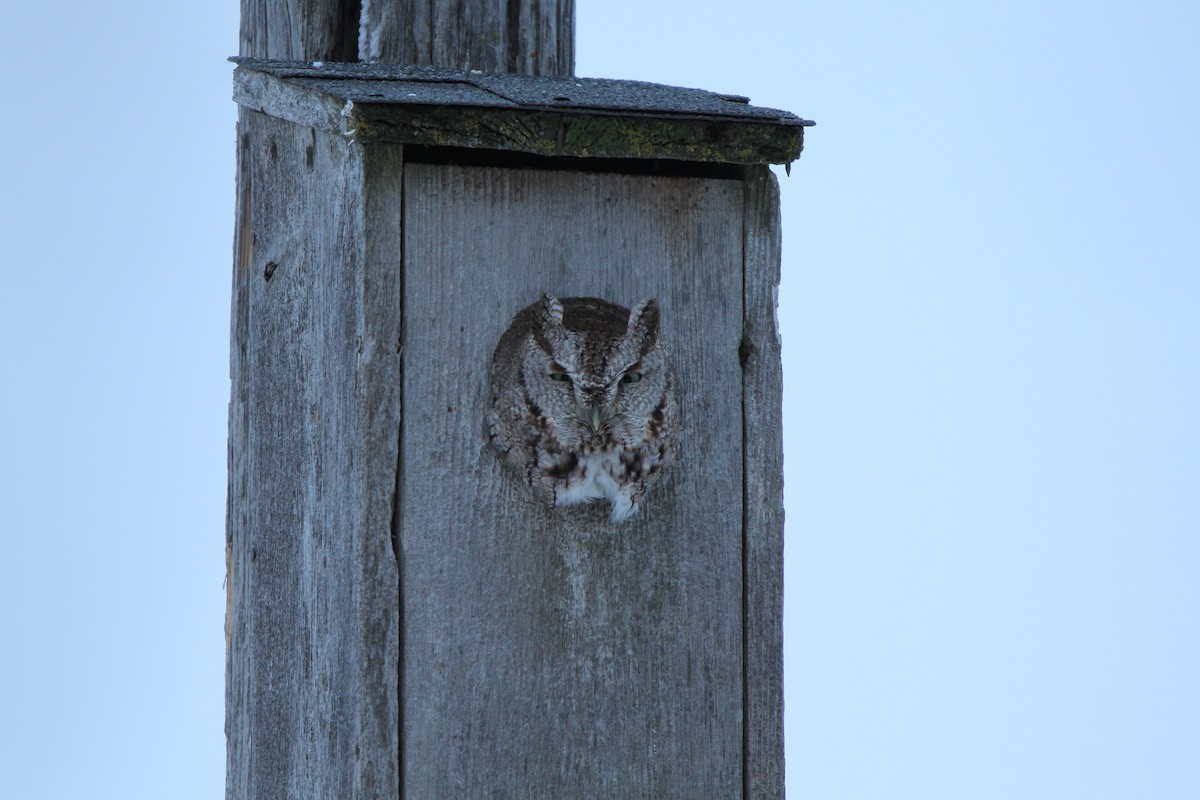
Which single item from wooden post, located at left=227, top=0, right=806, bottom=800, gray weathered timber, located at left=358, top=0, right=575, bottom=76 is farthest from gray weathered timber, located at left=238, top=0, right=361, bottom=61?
wooden post, located at left=227, top=0, right=806, bottom=800

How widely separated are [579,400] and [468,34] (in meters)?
0.86

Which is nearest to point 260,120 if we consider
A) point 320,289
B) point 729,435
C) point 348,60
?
point 348,60

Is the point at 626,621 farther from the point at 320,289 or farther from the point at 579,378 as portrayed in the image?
the point at 320,289

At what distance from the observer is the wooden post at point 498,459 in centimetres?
268

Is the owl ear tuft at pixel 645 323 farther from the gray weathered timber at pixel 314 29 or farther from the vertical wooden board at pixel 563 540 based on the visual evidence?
the gray weathered timber at pixel 314 29

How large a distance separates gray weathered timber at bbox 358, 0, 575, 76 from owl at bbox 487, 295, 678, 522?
0.67m

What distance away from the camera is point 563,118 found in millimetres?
2670

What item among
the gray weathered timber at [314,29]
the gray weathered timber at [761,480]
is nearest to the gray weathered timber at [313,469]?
the gray weathered timber at [314,29]

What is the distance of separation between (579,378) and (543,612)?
15.2 inches

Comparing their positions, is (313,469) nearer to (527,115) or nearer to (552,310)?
(552,310)

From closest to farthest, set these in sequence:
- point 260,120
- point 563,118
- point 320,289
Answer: point 563,118, point 320,289, point 260,120

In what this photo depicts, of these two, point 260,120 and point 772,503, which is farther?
point 260,120

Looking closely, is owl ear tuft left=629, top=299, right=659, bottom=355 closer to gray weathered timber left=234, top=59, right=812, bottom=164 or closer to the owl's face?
the owl's face

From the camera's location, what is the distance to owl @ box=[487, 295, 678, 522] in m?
2.73
